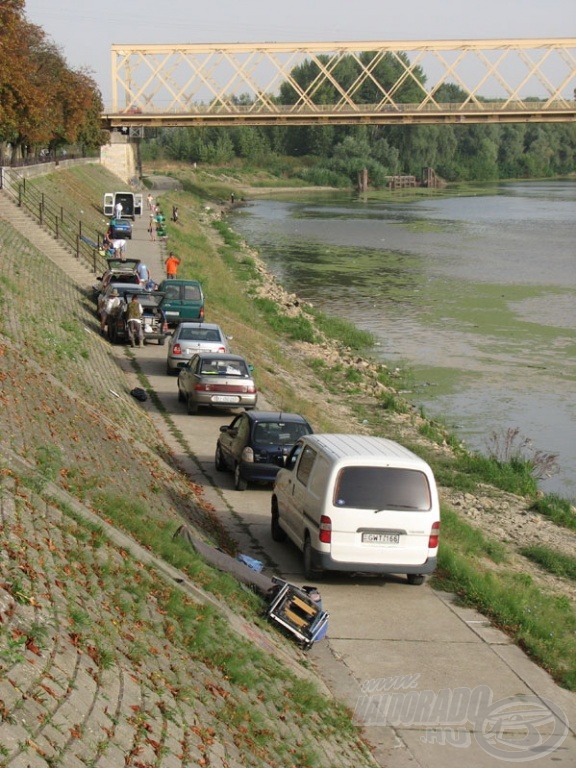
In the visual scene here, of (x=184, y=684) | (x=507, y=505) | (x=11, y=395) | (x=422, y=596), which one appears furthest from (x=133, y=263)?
(x=184, y=684)

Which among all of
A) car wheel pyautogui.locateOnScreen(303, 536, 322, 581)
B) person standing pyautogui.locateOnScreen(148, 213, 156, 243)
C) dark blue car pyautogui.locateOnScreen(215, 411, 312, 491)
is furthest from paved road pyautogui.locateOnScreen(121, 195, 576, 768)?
person standing pyautogui.locateOnScreen(148, 213, 156, 243)

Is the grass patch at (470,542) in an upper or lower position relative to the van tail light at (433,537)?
lower

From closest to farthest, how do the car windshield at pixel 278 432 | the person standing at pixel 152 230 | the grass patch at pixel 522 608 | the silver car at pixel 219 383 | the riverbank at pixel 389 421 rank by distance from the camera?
the grass patch at pixel 522 608, the riverbank at pixel 389 421, the car windshield at pixel 278 432, the silver car at pixel 219 383, the person standing at pixel 152 230

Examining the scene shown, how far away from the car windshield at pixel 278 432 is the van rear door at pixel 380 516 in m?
5.08

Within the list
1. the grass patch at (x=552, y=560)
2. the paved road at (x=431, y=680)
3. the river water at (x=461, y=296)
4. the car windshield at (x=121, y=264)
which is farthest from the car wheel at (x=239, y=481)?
the car windshield at (x=121, y=264)

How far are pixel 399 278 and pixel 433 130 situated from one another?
4537 inches

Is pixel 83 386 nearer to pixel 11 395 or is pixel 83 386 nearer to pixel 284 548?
pixel 11 395

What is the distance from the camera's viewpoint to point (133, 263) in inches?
1577

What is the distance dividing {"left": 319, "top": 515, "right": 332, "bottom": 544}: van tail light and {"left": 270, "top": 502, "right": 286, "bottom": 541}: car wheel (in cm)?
233

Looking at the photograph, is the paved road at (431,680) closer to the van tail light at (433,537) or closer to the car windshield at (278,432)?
the van tail light at (433,537)

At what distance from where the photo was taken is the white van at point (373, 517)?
1312 centimetres

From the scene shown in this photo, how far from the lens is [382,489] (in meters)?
13.2

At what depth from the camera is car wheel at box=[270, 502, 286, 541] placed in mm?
15445

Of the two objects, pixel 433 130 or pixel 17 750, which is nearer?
pixel 17 750
